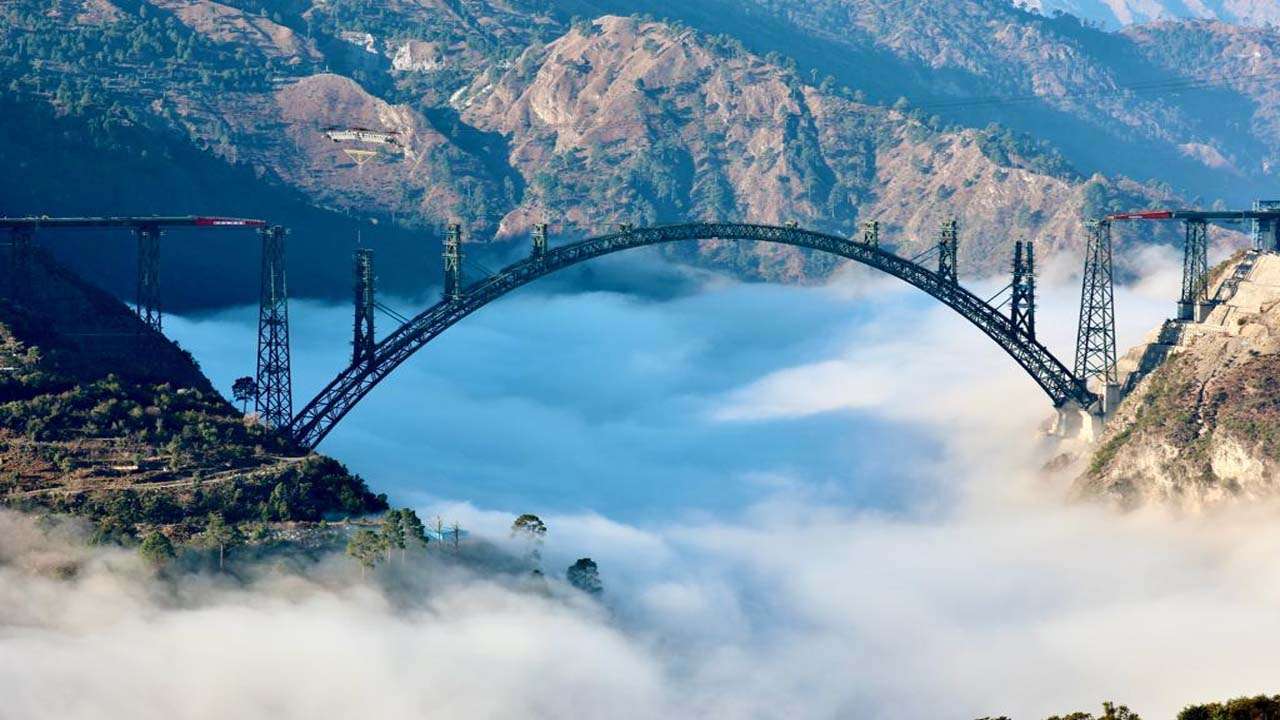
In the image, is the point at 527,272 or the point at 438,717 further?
the point at 527,272

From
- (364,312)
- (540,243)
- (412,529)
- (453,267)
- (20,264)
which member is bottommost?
(412,529)

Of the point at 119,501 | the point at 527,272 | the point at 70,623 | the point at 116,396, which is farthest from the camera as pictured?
the point at 527,272

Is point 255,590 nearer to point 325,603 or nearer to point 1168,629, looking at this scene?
point 325,603

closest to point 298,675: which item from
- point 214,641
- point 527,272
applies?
point 214,641

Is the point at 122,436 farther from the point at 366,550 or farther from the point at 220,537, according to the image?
the point at 366,550

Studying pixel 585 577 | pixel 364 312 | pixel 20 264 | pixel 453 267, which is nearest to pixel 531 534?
pixel 585 577

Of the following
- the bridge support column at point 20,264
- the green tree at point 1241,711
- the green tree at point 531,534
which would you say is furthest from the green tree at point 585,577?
the green tree at point 1241,711
